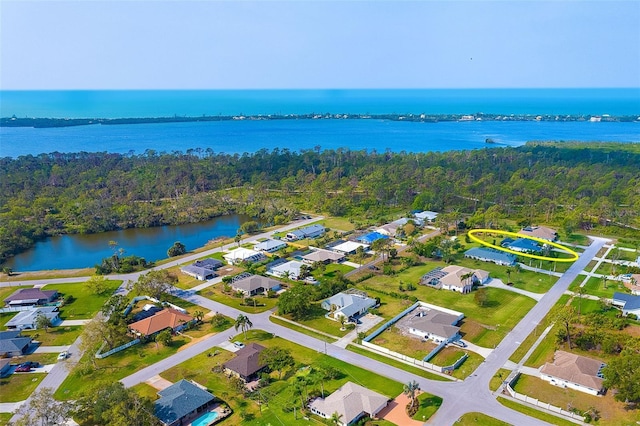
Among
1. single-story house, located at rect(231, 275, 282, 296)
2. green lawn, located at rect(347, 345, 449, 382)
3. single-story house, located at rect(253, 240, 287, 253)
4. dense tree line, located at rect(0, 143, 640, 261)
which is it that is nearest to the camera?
green lawn, located at rect(347, 345, 449, 382)

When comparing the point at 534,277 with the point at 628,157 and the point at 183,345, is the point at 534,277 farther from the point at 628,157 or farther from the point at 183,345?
the point at 628,157

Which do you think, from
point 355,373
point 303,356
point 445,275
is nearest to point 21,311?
point 303,356

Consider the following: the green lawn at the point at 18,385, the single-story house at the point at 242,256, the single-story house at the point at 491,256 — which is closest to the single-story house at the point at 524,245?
the single-story house at the point at 491,256

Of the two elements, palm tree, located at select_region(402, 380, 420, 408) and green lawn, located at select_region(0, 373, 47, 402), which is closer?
palm tree, located at select_region(402, 380, 420, 408)

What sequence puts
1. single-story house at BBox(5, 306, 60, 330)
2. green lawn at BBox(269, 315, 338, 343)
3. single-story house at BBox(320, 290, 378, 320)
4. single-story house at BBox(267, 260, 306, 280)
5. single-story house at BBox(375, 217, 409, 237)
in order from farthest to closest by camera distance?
1. single-story house at BBox(375, 217, 409, 237)
2. single-story house at BBox(267, 260, 306, 280)
3. single-story house at BBox(320, 290, 378, 320)
4. single-story house at BBox(5, 306, 60, 330)
5. green lawn at BBox(269, 315, 338, 343)

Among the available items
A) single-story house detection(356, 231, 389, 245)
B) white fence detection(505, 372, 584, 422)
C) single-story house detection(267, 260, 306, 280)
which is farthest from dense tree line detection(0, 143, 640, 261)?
white fence detection(505, 372, 584, 422)

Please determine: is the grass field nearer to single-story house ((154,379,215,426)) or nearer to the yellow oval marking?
single-story house ((154,379,215,426))

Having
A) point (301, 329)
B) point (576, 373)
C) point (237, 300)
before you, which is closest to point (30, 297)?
point (237, 300)

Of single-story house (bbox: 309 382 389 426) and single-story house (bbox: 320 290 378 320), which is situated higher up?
single-story house (bbox: 320 290 378 320)
